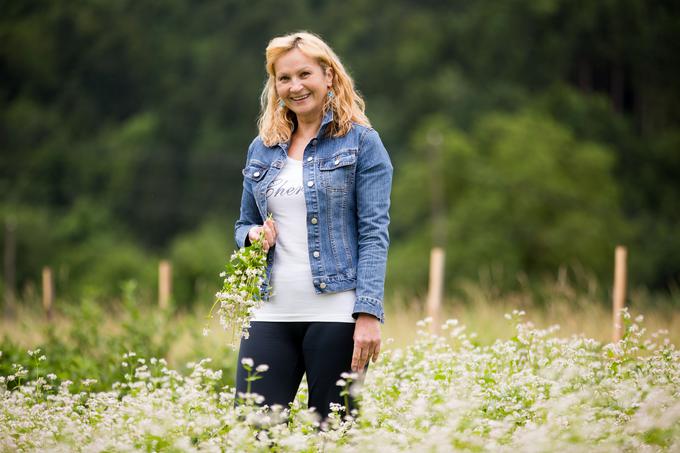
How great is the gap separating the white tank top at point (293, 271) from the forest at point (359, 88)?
32358 millimetres

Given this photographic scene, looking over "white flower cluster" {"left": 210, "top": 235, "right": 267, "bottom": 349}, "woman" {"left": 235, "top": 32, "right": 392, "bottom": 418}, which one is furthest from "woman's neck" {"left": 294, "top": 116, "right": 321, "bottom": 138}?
"white flower cluster" {"left": 210, "top": 235, "right": 267, "bottom": 349}

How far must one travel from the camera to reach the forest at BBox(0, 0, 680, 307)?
37812 mm

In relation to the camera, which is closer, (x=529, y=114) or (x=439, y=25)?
(x=529, y=114)

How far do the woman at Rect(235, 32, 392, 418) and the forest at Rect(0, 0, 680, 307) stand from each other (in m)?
32.3

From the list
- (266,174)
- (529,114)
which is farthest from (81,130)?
(266,174)

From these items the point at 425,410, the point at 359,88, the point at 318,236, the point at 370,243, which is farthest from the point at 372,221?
the point at 359,88

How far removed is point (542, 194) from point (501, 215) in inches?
90.2

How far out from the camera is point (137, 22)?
49031 mm

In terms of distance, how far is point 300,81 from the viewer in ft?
12.6

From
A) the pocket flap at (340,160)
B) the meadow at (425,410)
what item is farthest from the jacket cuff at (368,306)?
the pocket flap at (340,160)

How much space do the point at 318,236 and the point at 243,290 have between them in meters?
0.36

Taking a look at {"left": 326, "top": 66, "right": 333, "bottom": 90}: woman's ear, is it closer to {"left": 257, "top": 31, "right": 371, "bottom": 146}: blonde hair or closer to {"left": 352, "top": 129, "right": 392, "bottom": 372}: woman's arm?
{"left": 257, "top": 31, "right": 371, "bottom": 146}: blonde hair

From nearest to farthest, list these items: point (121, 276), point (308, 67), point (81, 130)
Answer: point (308, 67) < point (121, 276) < point (81, 130)

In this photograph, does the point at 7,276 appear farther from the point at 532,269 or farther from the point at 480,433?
the point at 480,433
